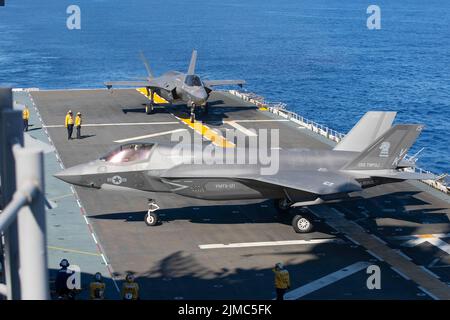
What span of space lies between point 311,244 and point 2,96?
21850mm

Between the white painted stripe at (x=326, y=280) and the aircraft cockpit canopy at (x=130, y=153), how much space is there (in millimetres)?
8680

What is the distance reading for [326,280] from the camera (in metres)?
24.1

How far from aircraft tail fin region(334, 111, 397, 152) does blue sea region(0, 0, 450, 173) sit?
30670mm

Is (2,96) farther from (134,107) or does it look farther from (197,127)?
(134,107)

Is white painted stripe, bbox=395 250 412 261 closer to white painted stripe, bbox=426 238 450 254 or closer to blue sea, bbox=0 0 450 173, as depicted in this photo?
white painted stripe, bbox=426 238 450 254

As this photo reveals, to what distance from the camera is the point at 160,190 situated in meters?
28.6

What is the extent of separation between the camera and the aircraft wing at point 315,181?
1046 inches

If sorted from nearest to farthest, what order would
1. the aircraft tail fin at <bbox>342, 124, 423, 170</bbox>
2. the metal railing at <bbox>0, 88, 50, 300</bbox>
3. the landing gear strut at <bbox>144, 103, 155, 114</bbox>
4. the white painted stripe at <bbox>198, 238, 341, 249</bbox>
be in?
the metal railing at <bbox>0, 88, 50, 300</bbox> → the white painted stripe at <bbox>198, 238, 341, 249</bbox> → the aircraft tail fin at <bbox>342, 124, 423, 170</bbox> → the landing gear strut at <bbox>144, 103, 155, 114</bbox>

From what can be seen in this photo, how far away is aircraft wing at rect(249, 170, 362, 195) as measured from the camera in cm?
2656

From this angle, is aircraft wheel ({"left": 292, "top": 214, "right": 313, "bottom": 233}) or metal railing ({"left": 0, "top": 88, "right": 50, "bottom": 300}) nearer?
metal railing ({"left": 0, "top": 88, "right": 50, "bottom": 300})

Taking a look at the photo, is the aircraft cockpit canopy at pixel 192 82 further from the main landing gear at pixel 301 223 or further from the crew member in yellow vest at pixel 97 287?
the crew member in yellow vest at pixel 97 287

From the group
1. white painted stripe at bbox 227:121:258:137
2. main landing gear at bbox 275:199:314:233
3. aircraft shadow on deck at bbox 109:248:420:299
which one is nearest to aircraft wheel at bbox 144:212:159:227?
aircraft shadow on deck at bbox 109:248:420:299

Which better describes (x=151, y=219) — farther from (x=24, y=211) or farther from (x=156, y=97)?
(x=156, y=97)
